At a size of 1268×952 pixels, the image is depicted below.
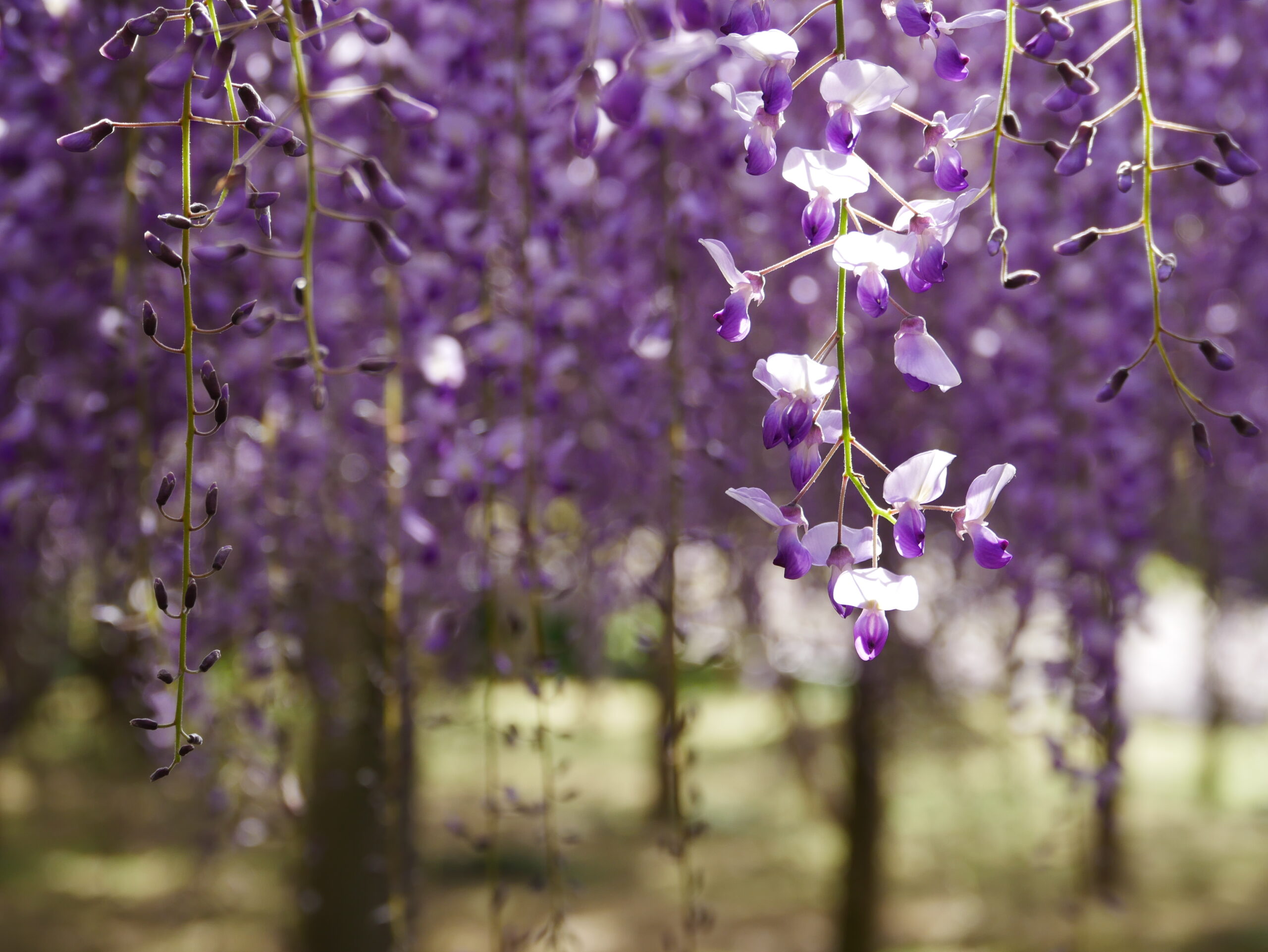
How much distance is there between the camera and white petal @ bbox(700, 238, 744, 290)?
91 cm

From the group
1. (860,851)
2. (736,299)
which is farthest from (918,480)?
(860,851)

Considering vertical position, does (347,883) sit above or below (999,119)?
below

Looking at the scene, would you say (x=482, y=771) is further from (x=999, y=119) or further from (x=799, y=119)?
(x=999, y=119)

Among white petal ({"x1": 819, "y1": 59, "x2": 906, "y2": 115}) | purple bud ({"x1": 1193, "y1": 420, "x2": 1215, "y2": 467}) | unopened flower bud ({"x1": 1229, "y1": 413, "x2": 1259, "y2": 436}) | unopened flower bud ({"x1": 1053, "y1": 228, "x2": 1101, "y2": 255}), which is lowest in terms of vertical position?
purple bud ({"x1": 1193, "y1": 420, "x2": 1215, "y2": 467})

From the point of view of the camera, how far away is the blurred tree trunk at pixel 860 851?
5.12 metres

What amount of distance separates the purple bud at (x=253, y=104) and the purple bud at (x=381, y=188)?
10 cm

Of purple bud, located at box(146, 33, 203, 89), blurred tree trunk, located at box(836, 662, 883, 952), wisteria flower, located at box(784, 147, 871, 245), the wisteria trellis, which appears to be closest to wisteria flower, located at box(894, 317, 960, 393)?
the wisteria trellis

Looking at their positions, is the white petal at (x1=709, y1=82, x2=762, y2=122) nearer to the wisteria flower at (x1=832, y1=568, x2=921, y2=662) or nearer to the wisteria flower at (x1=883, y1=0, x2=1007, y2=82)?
the wisteria flower at (x1=883, y1=0, x2=1007, y2=82)

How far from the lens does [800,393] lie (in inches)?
36.5

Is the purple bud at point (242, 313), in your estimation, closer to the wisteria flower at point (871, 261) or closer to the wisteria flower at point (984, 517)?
the wisteria flower at point (871, 261)

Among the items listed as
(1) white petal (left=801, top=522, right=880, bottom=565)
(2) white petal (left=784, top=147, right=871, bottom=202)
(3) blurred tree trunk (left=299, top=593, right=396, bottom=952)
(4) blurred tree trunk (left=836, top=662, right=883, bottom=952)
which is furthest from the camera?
(4) blurred tree trunk (left=836, top=662, right=883, bottom=952)

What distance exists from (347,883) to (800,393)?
4.20 metres

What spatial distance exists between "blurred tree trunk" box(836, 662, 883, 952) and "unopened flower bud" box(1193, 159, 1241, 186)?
4.18 m

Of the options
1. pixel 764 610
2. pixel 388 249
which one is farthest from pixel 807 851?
pixel 388 249
